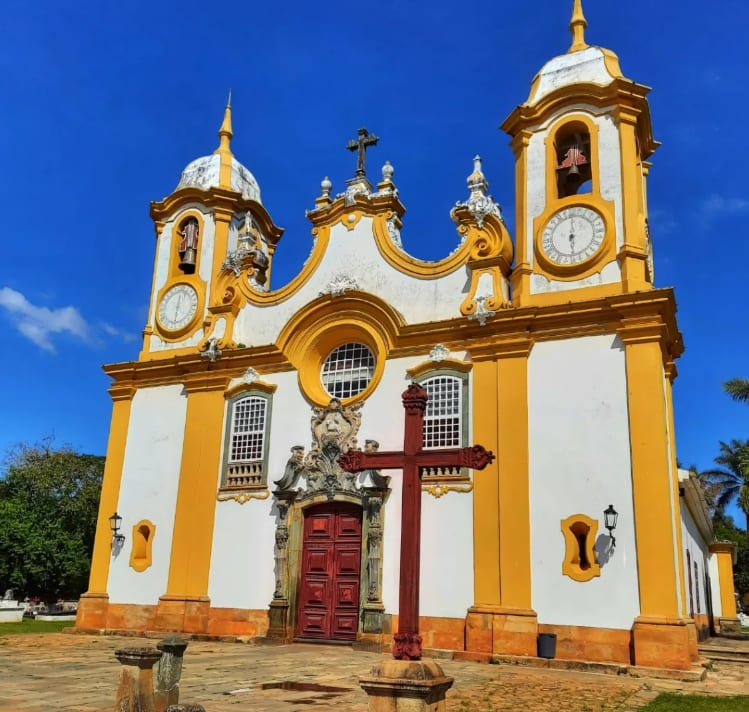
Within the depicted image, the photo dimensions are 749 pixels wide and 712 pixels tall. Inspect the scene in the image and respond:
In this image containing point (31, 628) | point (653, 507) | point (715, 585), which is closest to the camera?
point (653, 507)

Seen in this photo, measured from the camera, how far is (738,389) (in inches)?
1292

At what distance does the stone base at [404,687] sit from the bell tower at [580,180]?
34.8ft

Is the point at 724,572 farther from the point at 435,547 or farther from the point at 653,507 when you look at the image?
the point at 435,547

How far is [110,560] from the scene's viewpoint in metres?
19.6

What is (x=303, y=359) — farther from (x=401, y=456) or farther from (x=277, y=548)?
(x=401, y=456)

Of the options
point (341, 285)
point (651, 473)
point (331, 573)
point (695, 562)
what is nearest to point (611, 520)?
point (651, 473)

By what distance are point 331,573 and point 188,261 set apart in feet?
31.6

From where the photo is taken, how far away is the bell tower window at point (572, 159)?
17.1m

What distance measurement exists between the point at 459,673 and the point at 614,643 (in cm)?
295

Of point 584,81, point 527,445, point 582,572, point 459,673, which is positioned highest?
point 584,81

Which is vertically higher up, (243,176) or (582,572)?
(243,176)

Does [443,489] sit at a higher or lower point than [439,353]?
lower

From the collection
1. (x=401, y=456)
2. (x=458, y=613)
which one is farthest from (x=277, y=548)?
(x=401, y=456)

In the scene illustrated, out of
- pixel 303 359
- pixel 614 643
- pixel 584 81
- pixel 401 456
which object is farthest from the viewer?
pixel 303 359
